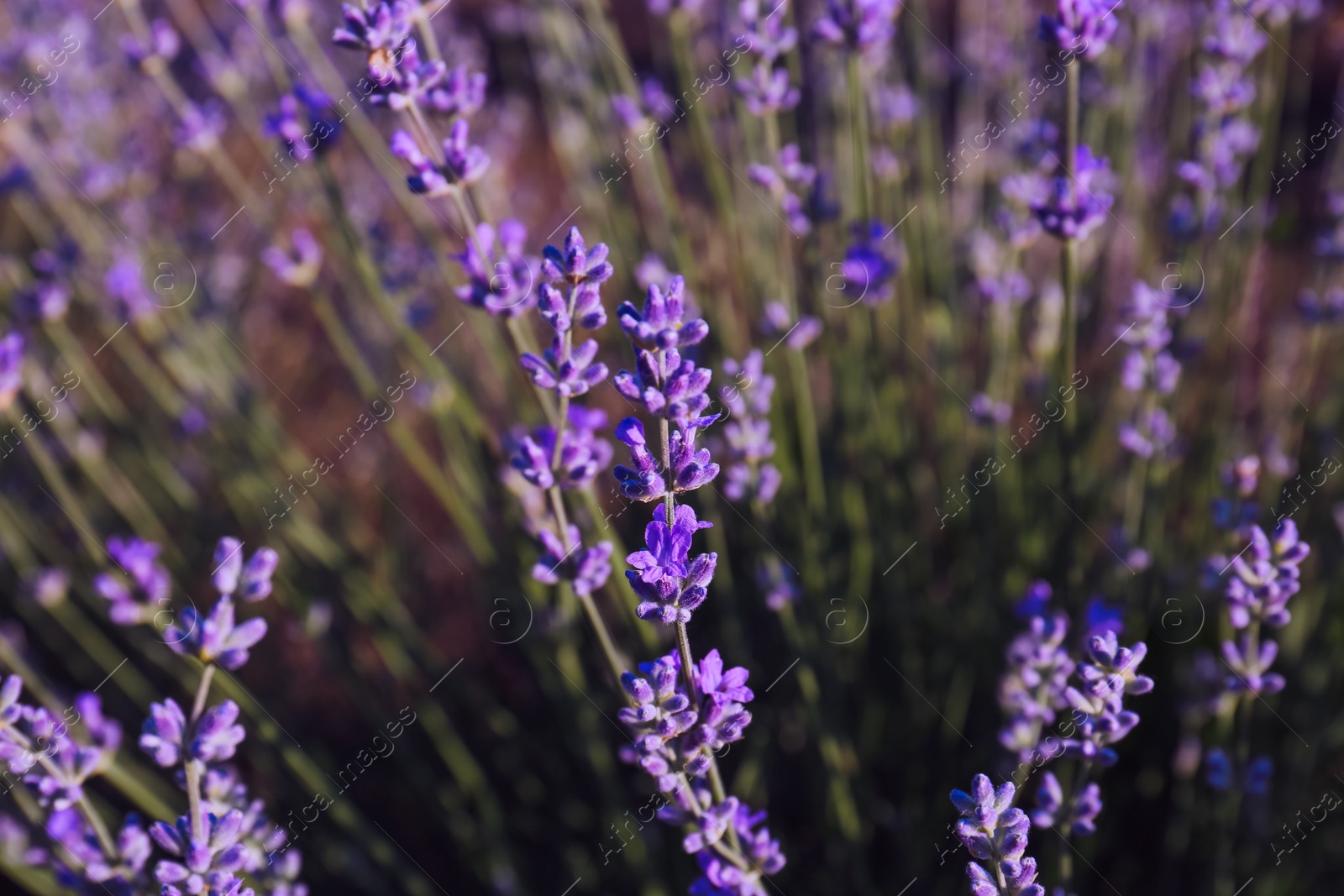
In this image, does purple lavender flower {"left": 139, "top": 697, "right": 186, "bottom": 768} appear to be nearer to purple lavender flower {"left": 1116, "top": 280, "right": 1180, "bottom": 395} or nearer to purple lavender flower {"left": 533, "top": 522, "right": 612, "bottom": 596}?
purple lavender flower {"left": 533, "top": 522, "right": 612, "bottom": 596}

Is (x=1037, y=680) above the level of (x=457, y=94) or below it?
below

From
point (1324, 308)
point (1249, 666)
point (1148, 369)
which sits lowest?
point (1324, 308)

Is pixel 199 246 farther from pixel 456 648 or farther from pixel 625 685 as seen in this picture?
pixel 625 685

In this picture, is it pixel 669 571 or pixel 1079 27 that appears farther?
pixel 1079 27

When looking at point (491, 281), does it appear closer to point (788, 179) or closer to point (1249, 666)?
point (788, 179)

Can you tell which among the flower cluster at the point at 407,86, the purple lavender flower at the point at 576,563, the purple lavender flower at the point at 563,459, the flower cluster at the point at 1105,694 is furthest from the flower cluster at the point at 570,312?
the flower cluster at the point at 1105,694

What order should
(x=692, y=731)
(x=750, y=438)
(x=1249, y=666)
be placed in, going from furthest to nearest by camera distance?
(x=750, y=438) → (x=1249, y=666) → (x=692, y=731)

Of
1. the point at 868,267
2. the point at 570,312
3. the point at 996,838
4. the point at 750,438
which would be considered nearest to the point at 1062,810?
the point at 996,838

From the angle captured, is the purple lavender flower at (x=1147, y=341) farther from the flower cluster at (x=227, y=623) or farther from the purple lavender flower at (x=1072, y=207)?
the flower cluster at (x=227, y=623)

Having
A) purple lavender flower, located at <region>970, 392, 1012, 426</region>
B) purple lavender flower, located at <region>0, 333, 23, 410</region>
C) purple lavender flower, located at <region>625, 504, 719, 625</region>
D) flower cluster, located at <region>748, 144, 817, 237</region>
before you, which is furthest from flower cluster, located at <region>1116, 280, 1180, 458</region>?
purple lavender flower, located at <region>0, 333, 23, 410</region>
